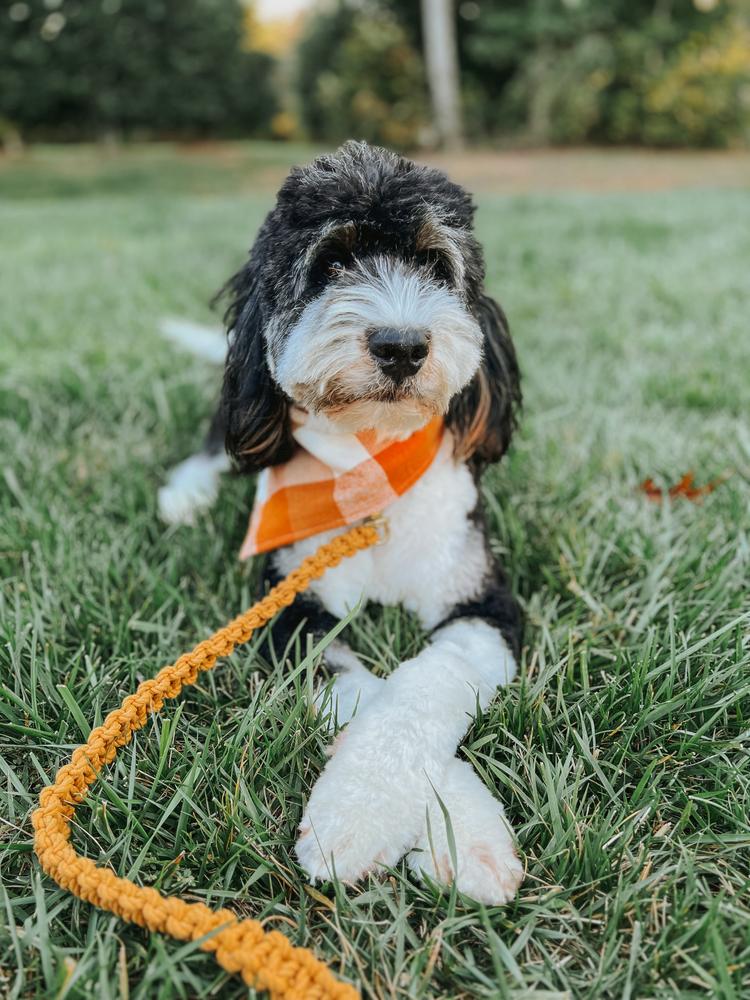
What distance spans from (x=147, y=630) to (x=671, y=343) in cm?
396

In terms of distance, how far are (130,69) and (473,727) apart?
3469cm

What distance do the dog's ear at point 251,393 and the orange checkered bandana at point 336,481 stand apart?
73mm

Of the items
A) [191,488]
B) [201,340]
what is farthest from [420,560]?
[201,340]

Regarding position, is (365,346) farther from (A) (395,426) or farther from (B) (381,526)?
(B) (381,526)

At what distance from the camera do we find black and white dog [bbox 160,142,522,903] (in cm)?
163

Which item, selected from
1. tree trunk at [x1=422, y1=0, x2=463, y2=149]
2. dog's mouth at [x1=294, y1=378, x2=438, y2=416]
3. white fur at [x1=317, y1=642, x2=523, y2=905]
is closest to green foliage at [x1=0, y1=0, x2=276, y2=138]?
tree trunk at [x1=422, y1=0, x2=463, y2=149]

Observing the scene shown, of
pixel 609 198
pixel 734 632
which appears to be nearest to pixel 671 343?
pixel 734 632

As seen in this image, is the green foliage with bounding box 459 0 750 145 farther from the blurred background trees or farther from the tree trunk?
the tree trunk

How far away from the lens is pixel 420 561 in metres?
2.32

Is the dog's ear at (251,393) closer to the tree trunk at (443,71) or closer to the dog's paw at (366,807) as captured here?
the dog's paw at (366,807)

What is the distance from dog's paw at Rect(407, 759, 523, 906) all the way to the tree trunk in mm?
26042

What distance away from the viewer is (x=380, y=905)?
→ 5.10 ft

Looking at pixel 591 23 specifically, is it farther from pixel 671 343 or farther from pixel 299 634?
pixel 299 634

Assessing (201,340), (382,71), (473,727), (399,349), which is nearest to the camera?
(473,727)
